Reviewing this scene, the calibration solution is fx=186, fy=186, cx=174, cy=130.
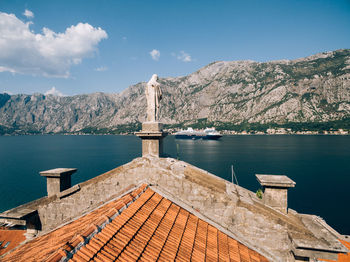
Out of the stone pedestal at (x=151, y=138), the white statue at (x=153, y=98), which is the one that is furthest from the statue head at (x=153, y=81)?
the stone pedestal at (x=151, y=138)

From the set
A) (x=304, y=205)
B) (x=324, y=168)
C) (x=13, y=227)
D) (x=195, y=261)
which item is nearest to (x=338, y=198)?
(x=304, y=205)

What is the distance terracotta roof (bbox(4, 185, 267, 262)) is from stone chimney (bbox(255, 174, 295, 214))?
7.08 feet

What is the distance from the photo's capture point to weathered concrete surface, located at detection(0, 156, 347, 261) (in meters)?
4.99

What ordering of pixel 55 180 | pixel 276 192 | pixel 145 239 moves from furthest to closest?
pixel 55 180 → pixel 276 192 → pixel 145 239

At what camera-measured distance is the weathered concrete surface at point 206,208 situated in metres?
4.99

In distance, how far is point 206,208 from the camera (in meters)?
5.28

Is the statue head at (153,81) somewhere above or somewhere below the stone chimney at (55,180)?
above

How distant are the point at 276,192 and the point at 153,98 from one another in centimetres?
582

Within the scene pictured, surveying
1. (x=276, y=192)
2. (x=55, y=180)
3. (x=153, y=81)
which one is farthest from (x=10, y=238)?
(x=276, y=192)

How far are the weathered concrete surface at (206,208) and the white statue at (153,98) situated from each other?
239 cm

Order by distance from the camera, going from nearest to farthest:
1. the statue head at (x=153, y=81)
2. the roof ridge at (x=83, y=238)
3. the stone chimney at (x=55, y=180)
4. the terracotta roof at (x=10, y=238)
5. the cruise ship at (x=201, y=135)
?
the roof ridge at (x=83, y=238) → the stone chimney at (x=55, y=180) → the statue head at (x=153, y=81) → the terracotta roof at (x=10, y=238) → the cruise ship at (x=201, y=135)

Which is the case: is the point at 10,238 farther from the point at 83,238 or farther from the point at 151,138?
the point at 83,238

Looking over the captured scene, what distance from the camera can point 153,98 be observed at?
25.9 ft

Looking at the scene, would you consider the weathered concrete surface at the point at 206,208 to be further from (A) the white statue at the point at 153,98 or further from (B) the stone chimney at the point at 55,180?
(A) the white statue at the point at 153,98
